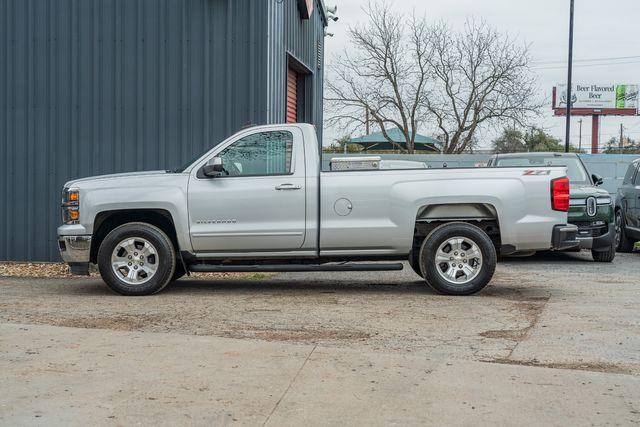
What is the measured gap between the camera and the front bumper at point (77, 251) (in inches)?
383

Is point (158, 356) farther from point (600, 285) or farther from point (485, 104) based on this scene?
point (485, 104)

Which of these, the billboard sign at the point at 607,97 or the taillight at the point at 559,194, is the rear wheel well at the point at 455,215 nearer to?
the taillight at the point at 559,194

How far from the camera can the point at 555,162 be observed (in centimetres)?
1543

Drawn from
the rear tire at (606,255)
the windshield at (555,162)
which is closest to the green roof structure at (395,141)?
the windshield at (555,162)

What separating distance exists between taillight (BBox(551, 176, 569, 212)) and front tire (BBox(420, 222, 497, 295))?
0.84 m

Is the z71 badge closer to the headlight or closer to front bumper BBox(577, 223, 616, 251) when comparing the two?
front bumper BBox(577, 223, 616, 251)

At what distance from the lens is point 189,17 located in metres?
13.3

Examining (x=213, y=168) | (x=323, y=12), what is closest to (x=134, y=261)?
(x=213, y=168)

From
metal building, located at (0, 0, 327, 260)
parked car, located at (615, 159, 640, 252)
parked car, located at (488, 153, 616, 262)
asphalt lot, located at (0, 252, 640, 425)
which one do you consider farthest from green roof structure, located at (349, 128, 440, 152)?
asphalt lot, located at (0, 252, 640, 425)

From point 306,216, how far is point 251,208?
0.63m

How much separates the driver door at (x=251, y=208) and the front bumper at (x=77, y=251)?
1252mm

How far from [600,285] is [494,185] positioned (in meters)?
2.41

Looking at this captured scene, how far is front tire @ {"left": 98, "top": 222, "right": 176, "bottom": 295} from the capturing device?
31.4 feet

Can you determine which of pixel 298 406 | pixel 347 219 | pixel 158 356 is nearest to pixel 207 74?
pixel 347 219
